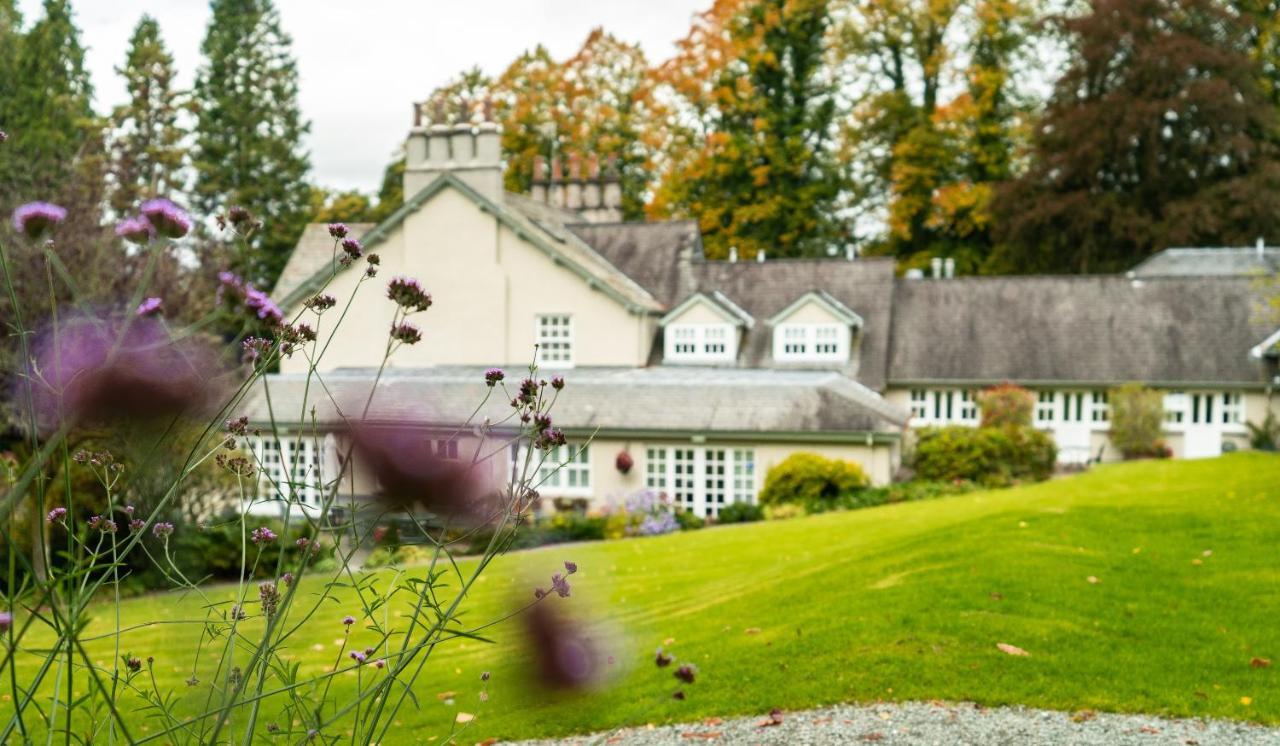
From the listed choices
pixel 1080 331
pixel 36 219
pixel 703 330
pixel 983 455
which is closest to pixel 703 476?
pixel 983 455

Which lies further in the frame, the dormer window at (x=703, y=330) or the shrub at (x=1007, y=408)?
the dormer window at (x=703, y=330)

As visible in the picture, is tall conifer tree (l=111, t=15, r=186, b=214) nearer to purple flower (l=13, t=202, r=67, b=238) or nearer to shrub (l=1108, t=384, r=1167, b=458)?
shrub (l=1108, t=384, r=1167, b=458)

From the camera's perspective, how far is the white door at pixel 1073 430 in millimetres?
30312

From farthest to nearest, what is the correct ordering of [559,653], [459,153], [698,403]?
[459,153] → [698,403] → [559,653]

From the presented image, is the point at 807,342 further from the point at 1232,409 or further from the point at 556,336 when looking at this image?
the point at 1232,409

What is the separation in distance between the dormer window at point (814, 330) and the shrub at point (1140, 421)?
6828 millimetres

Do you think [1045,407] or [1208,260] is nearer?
[1045,407]

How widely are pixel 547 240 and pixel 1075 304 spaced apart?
14.5 m

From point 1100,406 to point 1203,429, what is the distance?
256 cm

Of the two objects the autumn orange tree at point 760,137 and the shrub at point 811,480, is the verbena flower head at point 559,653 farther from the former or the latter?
the autumn orange tree at point 760,137

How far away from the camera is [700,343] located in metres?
32.3

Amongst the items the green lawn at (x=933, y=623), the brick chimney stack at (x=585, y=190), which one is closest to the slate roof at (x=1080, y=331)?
the brick chimney stack at (x=585, y=190)

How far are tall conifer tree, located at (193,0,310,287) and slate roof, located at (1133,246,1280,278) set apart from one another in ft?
108

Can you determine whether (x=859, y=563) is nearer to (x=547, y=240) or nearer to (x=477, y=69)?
(x=547, y=240)
